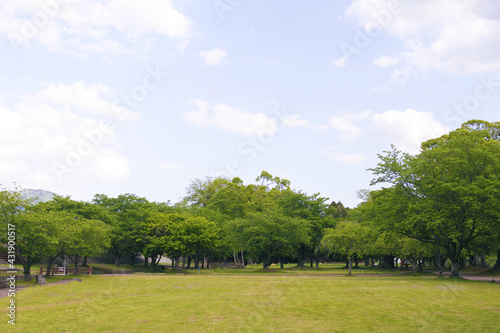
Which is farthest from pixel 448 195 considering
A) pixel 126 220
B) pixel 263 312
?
pixel 126 220

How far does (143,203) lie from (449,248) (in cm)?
4573

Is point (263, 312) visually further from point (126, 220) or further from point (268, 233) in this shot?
point (126, 220)

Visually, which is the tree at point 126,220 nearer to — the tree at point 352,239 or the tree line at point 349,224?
the tree line at point 349,224

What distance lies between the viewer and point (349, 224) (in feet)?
152

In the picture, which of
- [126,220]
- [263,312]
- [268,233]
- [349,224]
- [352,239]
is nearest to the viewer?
[263,312]

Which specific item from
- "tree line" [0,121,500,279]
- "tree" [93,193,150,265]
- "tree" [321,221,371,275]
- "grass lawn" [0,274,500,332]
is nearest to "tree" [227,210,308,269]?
"tree line" [0,121,500,279]

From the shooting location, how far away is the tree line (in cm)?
3225

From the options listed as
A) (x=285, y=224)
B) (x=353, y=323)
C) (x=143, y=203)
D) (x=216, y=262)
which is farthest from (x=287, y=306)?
(x=216, y=262)

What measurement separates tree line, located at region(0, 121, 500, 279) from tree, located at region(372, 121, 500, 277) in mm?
81

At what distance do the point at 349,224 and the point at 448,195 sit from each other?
14.9m

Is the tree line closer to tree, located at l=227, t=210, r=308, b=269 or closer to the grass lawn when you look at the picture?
tree, located at l=227, t=210, r=308, b=269

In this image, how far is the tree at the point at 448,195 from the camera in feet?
101

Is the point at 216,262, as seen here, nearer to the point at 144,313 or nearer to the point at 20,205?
the point at 20,205

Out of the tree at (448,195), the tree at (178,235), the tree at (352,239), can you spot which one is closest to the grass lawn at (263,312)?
the tree at (448,195)
